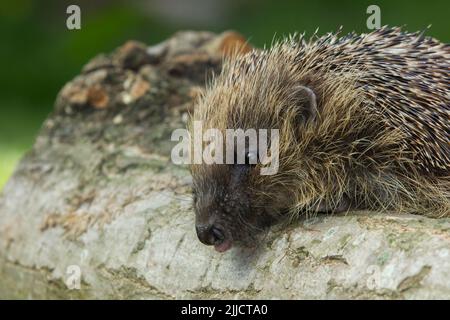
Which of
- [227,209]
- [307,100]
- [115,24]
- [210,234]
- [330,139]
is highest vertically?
[115,24]

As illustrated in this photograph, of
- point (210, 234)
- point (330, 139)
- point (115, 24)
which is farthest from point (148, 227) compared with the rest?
point (115, 24)

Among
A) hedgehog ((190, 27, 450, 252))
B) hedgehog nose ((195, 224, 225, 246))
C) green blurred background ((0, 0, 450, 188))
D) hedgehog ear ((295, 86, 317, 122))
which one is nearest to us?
hedgehog nose ((195, 224, 225, 246))

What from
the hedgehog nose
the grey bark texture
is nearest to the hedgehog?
the hedgehog nose

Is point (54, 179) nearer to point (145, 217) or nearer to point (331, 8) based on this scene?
point (145, 217)

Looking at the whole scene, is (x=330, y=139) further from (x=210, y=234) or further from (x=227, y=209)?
(x=210, y=234)

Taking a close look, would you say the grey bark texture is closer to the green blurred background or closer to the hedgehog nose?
the hedgehog nose

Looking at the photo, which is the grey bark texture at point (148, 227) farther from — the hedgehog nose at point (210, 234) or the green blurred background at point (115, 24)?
the green blurred background at point (115, 24)
